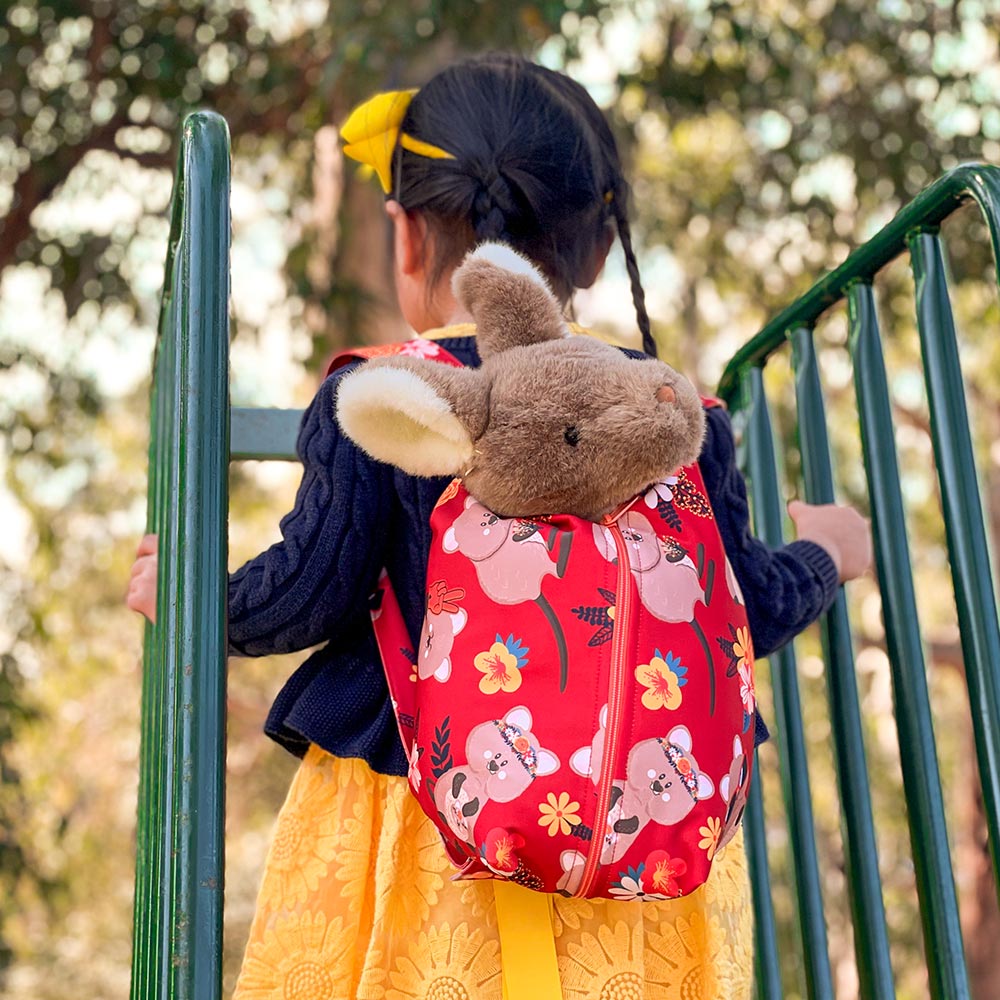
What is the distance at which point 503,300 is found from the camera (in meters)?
1.15

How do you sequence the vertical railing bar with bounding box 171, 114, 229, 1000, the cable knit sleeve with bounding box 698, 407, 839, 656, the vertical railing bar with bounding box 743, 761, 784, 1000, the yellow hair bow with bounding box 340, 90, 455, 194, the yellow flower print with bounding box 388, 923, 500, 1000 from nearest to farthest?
1. the vertical railing bar with bounding box 171, 114, 229, 1000
2. the yellow flower print with bounding box 388, 923, 500, 1000
3. the cable knit sleeve with bounding box 698, 407, 839, 656
4. the yellow hair bow with bounding box 340, 90, 455, 194
5. the vertical railing bar with bounding box 743, 761, 784, 1000

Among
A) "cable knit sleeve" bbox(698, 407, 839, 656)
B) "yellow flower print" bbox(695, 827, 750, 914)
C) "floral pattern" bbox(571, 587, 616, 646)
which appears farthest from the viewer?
"cable knit sleeve" bbox(698, 407, 839, 656)

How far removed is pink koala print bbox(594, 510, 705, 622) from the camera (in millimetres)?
1062

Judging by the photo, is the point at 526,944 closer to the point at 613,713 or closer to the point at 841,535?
the point at 613,713

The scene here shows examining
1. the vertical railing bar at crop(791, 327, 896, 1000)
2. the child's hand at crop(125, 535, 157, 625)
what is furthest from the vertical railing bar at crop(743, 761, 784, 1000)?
the child's hand at crop(125, 535, 157, 625)

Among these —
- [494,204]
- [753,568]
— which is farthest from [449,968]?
[494,204]

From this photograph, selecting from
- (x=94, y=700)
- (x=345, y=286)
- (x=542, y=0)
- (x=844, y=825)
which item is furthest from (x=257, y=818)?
(x=844, y=825)

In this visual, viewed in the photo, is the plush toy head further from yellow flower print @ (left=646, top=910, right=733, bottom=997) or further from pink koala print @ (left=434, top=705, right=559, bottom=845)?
yellow flower print @ (left=646, top=910, right=733, bottom=997)

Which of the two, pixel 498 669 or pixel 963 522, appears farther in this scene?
pixel 963 522

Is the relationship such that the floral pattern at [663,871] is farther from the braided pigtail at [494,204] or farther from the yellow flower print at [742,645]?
the braided pigtail at [494,204]

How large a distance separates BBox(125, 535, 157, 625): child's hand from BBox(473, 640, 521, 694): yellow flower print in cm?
42

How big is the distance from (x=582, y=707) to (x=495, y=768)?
0.08 meters

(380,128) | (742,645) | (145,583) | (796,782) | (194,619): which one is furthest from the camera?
(796,782)

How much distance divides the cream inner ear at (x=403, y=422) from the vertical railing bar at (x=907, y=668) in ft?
1.83
